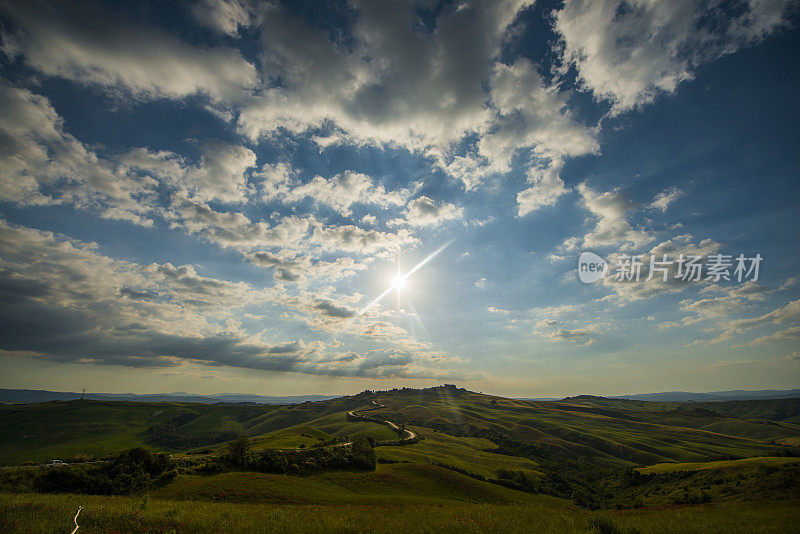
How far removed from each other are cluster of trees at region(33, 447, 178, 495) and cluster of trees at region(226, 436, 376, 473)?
11.4 metres

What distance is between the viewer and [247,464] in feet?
165

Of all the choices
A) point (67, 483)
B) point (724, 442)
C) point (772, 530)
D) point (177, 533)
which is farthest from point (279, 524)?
point (724, 442)

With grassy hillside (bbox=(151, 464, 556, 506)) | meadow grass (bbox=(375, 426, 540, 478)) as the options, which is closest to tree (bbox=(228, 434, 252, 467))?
grassy hillside (bbox=(151, 464, 556, 506))

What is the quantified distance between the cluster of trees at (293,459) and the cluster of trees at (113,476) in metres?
11.4

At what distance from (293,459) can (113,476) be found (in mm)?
26269

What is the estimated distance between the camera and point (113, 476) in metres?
34.5

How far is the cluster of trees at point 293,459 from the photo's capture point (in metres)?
50.8

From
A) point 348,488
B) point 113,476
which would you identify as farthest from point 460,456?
point 113,476

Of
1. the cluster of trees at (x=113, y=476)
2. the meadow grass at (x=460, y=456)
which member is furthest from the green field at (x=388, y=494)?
the meadow grass at (x=460, y=456)

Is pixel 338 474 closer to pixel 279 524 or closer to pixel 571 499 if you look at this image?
pixel 279 524

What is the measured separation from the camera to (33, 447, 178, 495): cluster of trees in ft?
104

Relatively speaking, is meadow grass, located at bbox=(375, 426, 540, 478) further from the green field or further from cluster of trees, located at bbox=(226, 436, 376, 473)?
cluster of trees, located at bbox=(226, 436, 376, 473)

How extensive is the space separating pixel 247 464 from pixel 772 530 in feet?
186

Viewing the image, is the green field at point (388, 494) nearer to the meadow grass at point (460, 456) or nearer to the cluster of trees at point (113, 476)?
the cluster of trees at point (113, 476)
